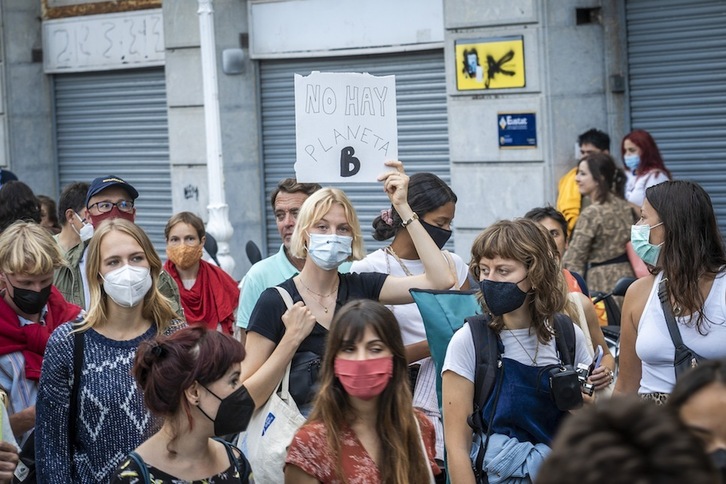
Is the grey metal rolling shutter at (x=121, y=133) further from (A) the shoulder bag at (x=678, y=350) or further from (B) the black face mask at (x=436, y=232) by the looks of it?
(A) the shoulder bag at (x=678, y=350)

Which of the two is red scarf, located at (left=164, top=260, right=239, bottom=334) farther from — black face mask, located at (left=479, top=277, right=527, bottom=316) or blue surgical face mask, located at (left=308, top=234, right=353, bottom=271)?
black face mask, located at (left=479, top=277, right=527, bottom=316)

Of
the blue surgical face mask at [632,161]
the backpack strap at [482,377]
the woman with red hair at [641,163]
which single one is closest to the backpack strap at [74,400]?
the backpack strap at [482,377]

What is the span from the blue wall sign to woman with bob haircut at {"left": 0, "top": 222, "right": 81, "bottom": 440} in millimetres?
6071

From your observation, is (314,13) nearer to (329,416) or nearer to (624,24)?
(624,24)

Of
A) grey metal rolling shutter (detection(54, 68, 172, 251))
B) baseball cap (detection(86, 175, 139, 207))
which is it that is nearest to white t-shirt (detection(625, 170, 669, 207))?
baseball cap (detection(86, 175, 139, 207))

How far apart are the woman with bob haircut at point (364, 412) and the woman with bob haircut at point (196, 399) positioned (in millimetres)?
229

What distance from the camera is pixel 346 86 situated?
20.0ft

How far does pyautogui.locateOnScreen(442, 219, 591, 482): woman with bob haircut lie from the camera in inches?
173

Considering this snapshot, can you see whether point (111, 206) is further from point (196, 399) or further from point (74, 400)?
point (196, 399)

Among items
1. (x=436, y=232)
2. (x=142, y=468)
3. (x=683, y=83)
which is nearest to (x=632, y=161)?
(x=683, y=83)

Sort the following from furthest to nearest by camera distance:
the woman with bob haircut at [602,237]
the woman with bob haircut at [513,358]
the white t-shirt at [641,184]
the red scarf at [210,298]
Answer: the white t-shirt at [641,184]
the woman with bob haircut at [602,237]
the red scarf at [210,298]
the woman with bob haircut at [513,358]

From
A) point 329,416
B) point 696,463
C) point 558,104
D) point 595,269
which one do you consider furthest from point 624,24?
point 696,463

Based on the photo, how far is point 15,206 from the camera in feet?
26.5

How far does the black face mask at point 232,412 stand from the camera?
402 centimetres
